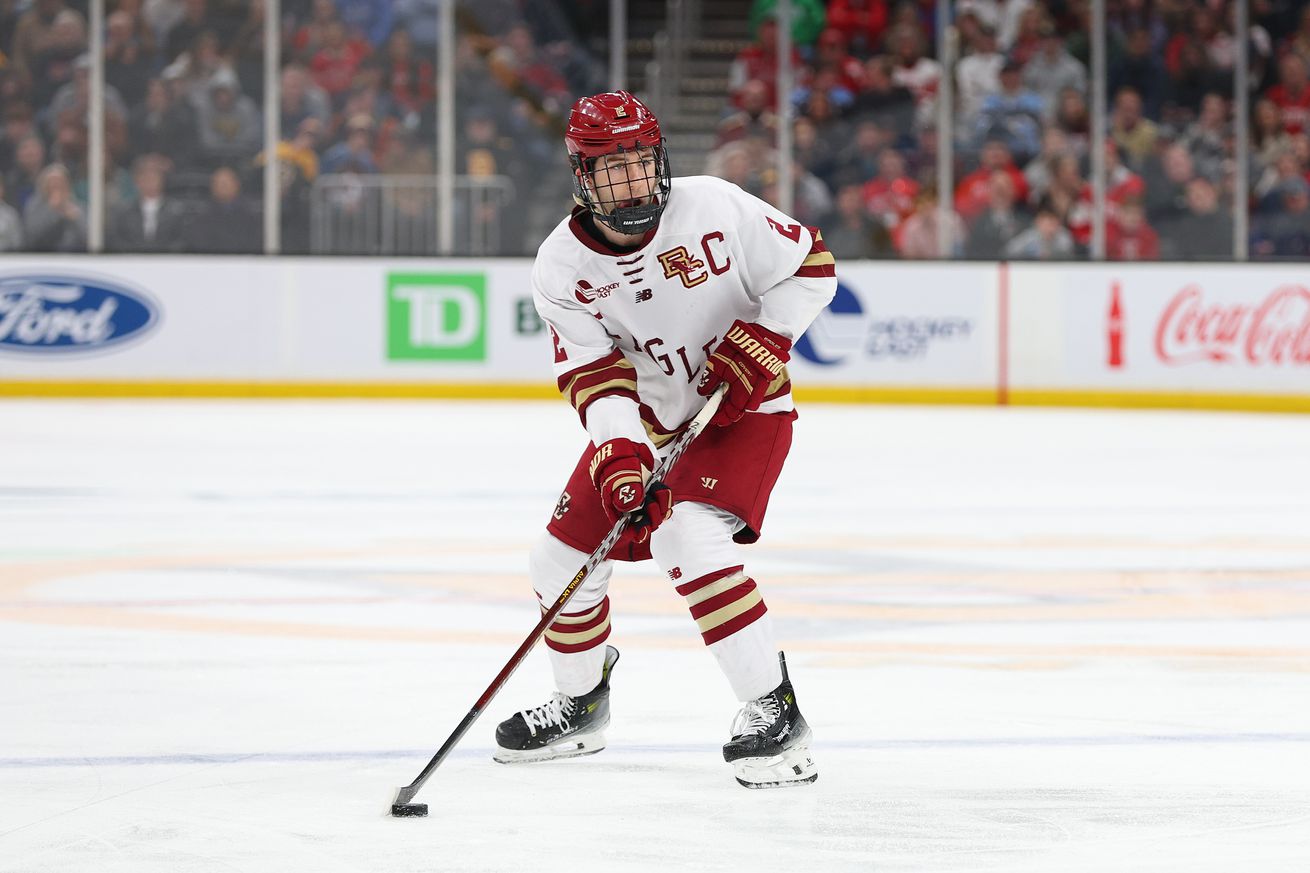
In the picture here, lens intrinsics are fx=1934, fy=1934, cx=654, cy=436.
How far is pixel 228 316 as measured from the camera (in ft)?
35.3

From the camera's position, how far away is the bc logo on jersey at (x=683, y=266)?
3.08 m

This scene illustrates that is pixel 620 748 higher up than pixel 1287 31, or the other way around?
pixel 1287 31

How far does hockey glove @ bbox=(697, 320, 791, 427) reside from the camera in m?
3.01

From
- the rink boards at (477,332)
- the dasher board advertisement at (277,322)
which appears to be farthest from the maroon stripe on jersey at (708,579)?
the dasher board advertisement at (277,322)

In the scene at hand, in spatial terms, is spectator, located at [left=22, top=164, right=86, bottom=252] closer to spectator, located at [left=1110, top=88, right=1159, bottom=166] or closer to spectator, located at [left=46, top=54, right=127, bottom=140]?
spectator, located at [left=46, top=54, right=127, bottom=140]

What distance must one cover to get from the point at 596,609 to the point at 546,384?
759cm

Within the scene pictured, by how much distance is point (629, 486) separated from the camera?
→ 290 cm

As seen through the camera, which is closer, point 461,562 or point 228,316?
point 461,562

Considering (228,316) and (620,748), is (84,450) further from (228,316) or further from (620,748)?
(620,748)

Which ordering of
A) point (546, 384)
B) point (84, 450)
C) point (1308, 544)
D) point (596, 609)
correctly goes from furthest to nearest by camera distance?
point (546, 384) → point (84, 450) → point (1308, 544) → point (596, 609)

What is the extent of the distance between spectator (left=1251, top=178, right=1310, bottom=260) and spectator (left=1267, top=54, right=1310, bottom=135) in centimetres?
45

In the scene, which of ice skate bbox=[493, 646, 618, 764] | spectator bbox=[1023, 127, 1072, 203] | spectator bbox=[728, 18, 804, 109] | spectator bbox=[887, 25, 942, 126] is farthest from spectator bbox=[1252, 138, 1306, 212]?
ice skate bbox=[493, 646, 618, 764]


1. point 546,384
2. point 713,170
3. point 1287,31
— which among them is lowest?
point 546,384

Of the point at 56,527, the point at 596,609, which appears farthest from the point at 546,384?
the point at 596,609
